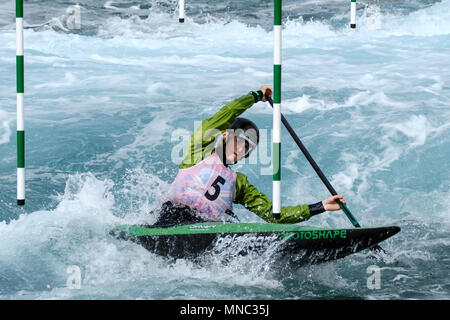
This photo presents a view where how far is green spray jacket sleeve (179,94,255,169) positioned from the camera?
4719 mm

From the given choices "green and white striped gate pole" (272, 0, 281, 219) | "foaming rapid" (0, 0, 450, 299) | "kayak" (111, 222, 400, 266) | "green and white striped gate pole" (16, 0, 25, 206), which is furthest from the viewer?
"foaming rapid" (0, 0, 450, 299)

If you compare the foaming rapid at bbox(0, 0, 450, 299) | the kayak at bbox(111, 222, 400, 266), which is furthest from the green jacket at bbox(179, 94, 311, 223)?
the foaming rapid at bbox(0, 0, 450, 299)

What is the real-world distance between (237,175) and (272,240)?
537 mm

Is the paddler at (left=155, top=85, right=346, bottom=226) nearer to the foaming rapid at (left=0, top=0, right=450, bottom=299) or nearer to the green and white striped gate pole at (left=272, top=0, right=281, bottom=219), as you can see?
the foaming rapid at (left=0, top=0, right=450, bottom=299)

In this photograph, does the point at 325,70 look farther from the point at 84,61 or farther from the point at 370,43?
the point at 84,61

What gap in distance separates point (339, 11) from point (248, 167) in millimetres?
8404

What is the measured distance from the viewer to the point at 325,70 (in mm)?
11023

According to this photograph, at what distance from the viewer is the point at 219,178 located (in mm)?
4707

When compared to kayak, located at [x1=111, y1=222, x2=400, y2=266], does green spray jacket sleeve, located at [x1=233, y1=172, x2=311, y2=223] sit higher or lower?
higher

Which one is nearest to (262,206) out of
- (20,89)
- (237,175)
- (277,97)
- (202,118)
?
(237,175)

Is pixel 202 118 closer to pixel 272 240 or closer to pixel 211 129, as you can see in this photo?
pixel 211 129

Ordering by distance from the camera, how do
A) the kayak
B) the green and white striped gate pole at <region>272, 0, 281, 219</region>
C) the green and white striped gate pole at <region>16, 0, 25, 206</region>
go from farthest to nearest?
the green and white striped gate pole at <region>16, 0, 25, 206</region>, the kayak, the green and white striped gate pole at <region>272, 0, 281, 219</region>

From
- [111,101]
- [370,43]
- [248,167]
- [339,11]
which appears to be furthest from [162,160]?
[339,11]

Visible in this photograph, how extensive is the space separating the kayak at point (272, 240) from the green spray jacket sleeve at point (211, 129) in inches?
16.5
